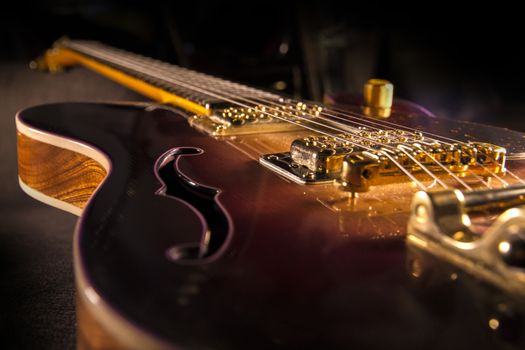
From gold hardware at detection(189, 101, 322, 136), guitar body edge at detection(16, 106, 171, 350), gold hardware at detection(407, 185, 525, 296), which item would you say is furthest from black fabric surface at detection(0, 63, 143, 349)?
gold hardware at detection(407, 185, 525, 296)

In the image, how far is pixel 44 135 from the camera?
33.0 inches

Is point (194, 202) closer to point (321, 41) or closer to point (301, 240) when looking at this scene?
point (301, 240)

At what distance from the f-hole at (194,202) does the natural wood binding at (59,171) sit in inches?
5.8

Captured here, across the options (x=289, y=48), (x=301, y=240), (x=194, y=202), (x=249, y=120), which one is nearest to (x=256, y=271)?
(x=301, y=240)

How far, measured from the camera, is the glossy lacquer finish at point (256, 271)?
29 cm

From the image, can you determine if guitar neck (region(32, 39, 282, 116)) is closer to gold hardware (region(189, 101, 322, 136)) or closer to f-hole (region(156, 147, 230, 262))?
gold hardware (region(189, 101, 322, 136))

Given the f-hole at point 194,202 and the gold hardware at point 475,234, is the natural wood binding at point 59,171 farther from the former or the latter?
the gold hardware at point 475,234

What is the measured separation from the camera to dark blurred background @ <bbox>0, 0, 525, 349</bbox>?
5.97 feet

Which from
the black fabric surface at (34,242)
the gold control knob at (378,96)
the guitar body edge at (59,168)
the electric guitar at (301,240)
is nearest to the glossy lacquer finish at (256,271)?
the electric guitar at (301,240)

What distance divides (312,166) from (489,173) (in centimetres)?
21

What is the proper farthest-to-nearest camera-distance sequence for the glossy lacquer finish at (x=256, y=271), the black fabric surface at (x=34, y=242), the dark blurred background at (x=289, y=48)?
the dark blurred background at (x=289, y=48) → the black fabric surface at (x=34, y=242) → the glossy lacquer finish at (x=256, y=271)

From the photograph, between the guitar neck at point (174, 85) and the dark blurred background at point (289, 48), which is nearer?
the guitar neck at point (174, 85)

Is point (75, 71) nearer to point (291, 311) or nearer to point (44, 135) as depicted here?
point (44, 135)

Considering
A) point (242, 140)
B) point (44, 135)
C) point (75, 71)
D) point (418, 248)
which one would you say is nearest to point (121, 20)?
point (75, 71)
